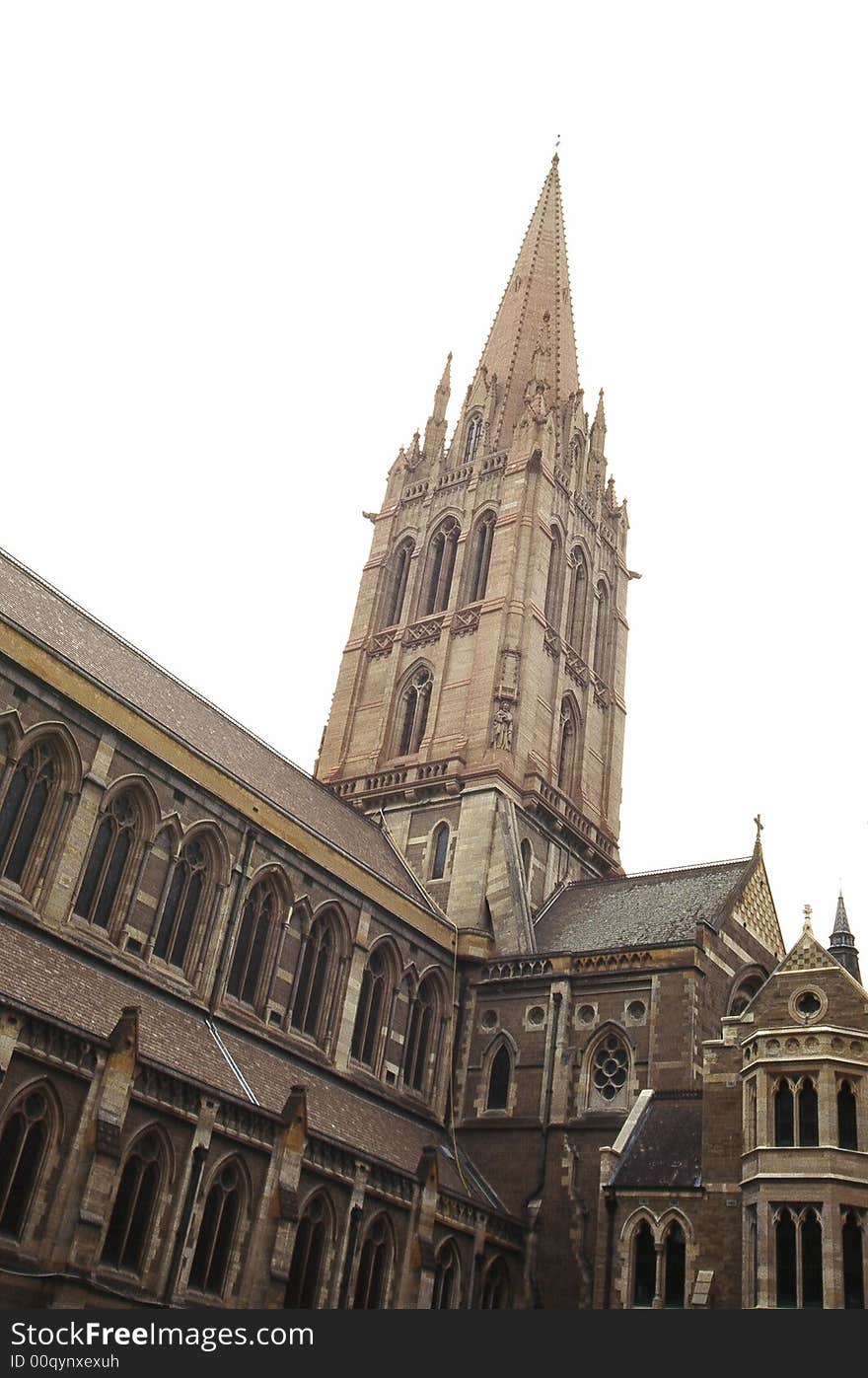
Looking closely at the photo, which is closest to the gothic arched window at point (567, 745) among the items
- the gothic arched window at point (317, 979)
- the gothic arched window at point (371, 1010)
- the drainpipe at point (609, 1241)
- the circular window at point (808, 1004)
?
the gothic arched window at point (371, 1010)

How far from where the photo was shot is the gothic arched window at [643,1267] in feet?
105

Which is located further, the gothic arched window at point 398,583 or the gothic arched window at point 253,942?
the gothic arched window at point 398,583

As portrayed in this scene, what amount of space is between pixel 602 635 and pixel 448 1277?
33.8 m

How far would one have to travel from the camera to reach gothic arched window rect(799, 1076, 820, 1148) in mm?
30991

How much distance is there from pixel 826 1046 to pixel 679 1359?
12807mm

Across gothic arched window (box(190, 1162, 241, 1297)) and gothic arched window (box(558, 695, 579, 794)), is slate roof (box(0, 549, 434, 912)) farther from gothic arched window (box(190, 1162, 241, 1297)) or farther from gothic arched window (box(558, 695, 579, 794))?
gothic arched window (box(190, 1162, 241, 1297))

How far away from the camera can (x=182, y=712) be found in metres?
39.9

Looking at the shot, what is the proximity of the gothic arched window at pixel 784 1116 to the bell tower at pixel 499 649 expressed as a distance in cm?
1322

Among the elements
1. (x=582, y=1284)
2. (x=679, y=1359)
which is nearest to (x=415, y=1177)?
→ (x=582, y=1284)

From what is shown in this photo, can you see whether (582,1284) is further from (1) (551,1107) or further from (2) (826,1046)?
(2) (826,1046)

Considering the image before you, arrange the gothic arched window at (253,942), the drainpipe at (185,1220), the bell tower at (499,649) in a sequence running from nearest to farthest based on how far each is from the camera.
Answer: the drainpipe at (185,1220) → the gothic arched window at (253,942) → the bell tower at (499,649)

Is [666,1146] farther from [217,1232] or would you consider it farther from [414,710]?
[414,710]

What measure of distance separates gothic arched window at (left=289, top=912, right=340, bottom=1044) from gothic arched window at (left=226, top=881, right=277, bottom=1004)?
4.72 feet

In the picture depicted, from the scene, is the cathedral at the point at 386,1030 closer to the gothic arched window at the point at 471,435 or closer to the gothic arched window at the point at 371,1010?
the gothic arched window at the point at 371,1010
